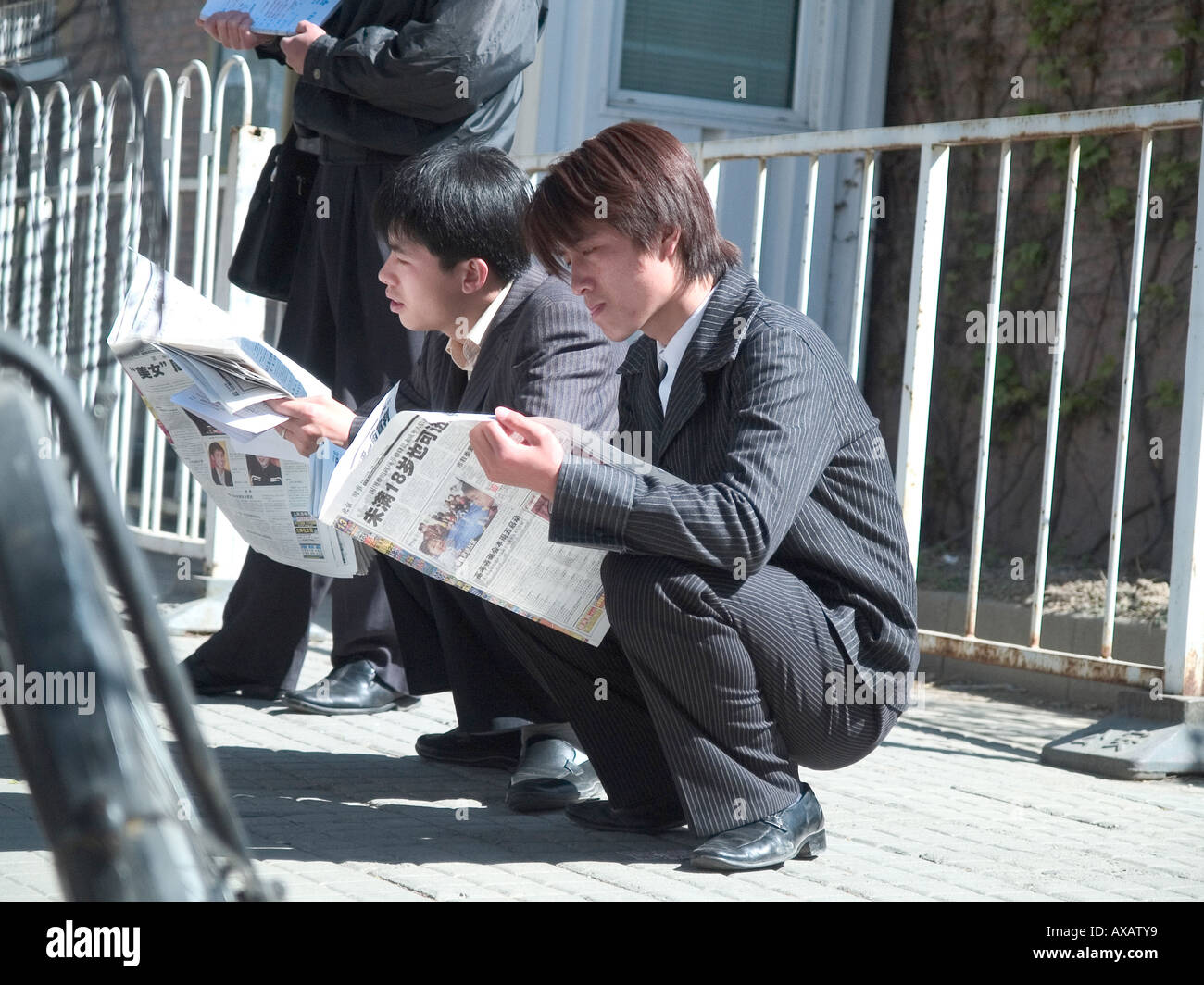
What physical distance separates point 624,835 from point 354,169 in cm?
192

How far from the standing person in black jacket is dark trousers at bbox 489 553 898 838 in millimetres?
1446

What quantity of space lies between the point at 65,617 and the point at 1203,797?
296 cm

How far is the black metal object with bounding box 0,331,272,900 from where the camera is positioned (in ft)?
4.20

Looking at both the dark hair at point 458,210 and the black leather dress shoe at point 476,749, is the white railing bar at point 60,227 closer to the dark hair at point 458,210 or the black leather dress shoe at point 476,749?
the dark hair at point 458,210

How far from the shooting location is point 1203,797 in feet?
11.7

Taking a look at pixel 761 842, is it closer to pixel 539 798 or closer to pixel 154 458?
pixel 539 798

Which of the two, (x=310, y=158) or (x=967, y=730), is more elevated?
(x=310, y=158)

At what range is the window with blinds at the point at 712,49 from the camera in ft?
21.3

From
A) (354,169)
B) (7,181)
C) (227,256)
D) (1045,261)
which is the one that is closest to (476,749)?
(354,169)

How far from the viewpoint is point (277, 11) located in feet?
12.8

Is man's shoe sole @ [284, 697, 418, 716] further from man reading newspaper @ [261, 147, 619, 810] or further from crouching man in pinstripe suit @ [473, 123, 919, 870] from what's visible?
crouching man in pinstripe suit @ [473, 123, 919, 870]
